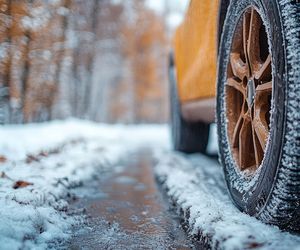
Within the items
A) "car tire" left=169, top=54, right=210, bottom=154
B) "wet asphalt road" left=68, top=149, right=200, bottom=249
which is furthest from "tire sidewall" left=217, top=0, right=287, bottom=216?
"car tire" left=169, top=54, right=210, bottom=154

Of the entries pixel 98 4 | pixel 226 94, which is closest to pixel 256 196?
pixel 226 94

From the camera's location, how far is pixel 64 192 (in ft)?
9.75

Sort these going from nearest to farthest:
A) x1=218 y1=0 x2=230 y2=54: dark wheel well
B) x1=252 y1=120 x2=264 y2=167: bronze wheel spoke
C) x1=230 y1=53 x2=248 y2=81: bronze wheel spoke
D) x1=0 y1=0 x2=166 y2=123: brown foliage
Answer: x1=252 y1=120 x2=264 y2=167: bronze wheel spoke, x1=230 y1=53 x2=248 y2=81: bronze wheel spoke, x1=218 y1=0 x2=230 y2=54: dark wheel well, x1=0 y1=0 x2=166 y2=123: brown foliage

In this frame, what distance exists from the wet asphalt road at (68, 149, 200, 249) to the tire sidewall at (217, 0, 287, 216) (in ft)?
1.21

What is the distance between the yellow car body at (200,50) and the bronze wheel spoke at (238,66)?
0.36 m

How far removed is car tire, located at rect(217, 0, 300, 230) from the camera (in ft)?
5.08

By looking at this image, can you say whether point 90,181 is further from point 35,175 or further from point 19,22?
point 19,22

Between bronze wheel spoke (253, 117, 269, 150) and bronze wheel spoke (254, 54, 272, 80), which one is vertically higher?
bronze wheel spoke (254, 54, 272, 80)

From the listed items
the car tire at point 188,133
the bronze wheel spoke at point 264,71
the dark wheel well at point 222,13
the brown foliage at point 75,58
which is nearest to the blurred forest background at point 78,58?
the brown foliage at point 75,58

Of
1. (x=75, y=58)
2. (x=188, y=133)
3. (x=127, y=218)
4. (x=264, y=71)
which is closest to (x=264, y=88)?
(x=264, y=71)

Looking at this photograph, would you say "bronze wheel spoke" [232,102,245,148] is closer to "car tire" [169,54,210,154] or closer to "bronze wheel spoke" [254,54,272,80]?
"bronze wheel spoke" [254,54,272,80]

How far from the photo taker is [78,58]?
1214 cm

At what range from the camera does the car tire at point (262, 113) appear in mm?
1549

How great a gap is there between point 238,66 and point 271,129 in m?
0.59
